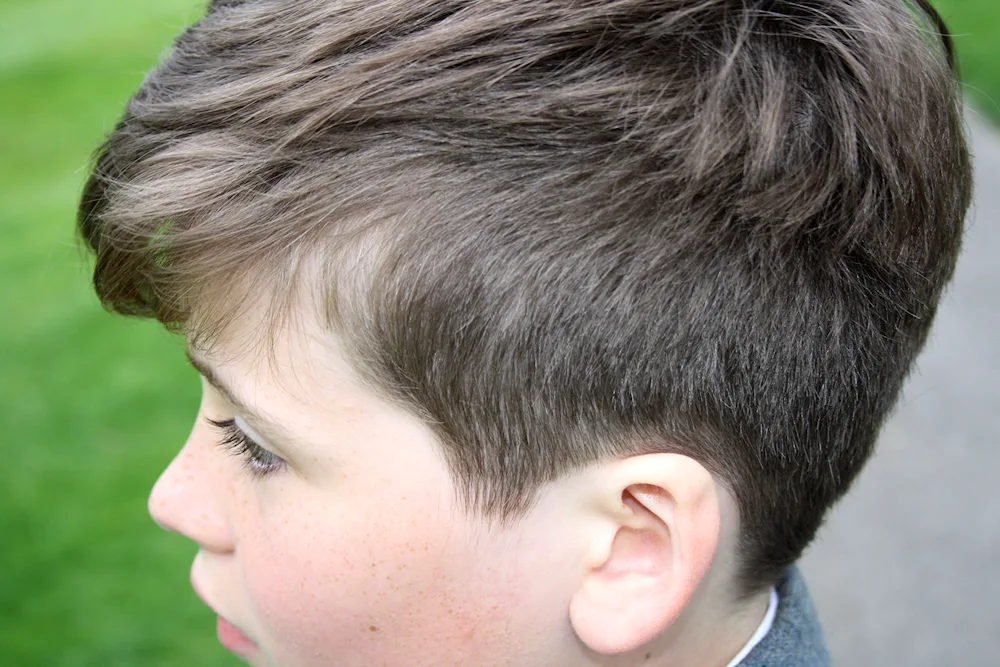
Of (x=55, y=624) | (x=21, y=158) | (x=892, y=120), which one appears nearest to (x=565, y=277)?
(x=892, y=120)

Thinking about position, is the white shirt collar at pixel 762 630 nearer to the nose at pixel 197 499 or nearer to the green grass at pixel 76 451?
the nose at pixel 197 499

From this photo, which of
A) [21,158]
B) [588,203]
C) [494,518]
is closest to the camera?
[588,203]

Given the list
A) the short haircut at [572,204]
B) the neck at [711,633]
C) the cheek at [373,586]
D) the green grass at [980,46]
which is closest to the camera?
the short haircut at [572,204]

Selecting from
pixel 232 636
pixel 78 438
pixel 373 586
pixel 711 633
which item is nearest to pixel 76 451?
pixel 78 438

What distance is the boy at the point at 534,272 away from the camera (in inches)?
52.1

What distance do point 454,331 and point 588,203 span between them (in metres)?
0.26

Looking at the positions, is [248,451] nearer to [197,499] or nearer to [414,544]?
[197,499]

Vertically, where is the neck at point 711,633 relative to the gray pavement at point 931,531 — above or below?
above

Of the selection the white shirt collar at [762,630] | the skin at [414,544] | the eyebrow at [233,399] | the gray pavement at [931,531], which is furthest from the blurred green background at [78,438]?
the gray pavement at [931,531]

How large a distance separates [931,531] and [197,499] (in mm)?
3188

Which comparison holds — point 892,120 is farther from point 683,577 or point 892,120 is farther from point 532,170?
point 683,577

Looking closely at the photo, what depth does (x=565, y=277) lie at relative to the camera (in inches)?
52.7

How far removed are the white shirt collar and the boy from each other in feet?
0.83

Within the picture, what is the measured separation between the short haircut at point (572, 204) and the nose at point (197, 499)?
30 centimetres
